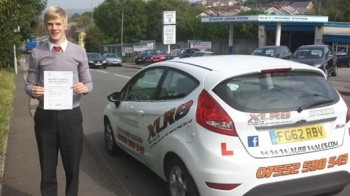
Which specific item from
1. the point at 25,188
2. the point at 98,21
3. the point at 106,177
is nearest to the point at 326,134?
the point at 106,177

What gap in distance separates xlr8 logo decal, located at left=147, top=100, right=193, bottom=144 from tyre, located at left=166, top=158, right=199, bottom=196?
1.19 feet

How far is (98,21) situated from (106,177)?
89.7 m

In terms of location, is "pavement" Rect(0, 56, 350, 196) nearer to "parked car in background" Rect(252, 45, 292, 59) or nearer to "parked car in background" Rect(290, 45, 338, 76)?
"parked car in background" Rect(290, 45, 338, 76)

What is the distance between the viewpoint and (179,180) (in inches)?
157

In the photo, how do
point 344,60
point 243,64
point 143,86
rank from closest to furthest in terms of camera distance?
point 243,64
point 143,86
point 344,60

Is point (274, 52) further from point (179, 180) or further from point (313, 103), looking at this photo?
point (179, 180)

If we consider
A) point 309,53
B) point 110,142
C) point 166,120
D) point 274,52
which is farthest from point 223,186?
point 274,52

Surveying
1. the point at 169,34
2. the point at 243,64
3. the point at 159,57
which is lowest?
the point at 159,57

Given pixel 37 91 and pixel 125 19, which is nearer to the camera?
pixel 37 91

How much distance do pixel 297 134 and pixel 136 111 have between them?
6.64ft

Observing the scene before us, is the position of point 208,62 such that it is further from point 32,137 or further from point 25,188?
Answer: point 32,137

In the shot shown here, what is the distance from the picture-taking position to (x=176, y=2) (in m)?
86.6

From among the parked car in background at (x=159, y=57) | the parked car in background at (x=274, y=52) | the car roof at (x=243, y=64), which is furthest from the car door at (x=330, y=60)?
the parked car in background at (x=159, y=57)

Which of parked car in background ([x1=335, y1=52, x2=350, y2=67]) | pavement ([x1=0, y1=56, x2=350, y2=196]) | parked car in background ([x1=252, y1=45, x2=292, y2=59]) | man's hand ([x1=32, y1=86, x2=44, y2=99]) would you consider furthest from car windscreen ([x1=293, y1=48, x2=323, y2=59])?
man's hand ([x1=32, y1=86, x2=44, y2=99])
